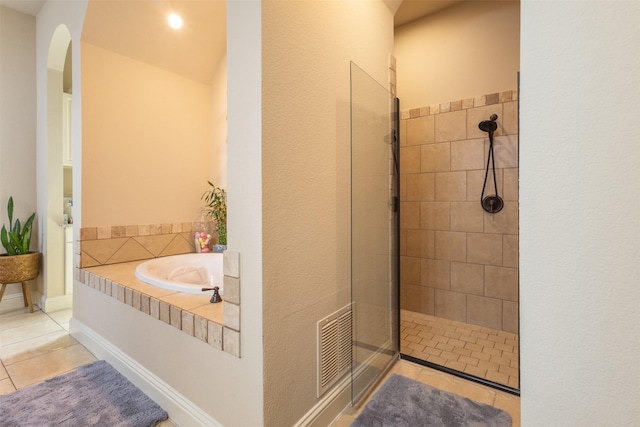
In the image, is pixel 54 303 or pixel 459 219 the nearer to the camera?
pixel 459 219

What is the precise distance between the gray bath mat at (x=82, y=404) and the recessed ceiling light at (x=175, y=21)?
2.41 m

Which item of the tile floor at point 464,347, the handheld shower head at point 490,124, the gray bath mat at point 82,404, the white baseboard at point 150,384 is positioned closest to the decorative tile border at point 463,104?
the handheld shower head at point 490,124

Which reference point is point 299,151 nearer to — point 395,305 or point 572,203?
point 572,203

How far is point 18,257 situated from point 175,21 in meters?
2.42

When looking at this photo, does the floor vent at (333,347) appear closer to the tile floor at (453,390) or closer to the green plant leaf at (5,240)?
the tile floor at (453,390)

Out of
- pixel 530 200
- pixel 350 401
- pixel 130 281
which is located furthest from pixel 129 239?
pixel 530 200

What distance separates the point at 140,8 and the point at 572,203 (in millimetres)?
2693

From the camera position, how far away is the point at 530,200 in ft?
2.03

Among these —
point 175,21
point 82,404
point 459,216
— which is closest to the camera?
point 82,404

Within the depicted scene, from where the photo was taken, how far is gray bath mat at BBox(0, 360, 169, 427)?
1.39 m

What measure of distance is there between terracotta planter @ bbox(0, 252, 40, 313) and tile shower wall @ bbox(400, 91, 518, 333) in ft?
11.1

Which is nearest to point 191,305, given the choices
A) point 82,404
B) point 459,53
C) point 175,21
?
point 82,404

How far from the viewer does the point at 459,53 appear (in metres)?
2.45

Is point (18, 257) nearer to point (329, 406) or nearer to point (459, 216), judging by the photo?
point (329, 406)
